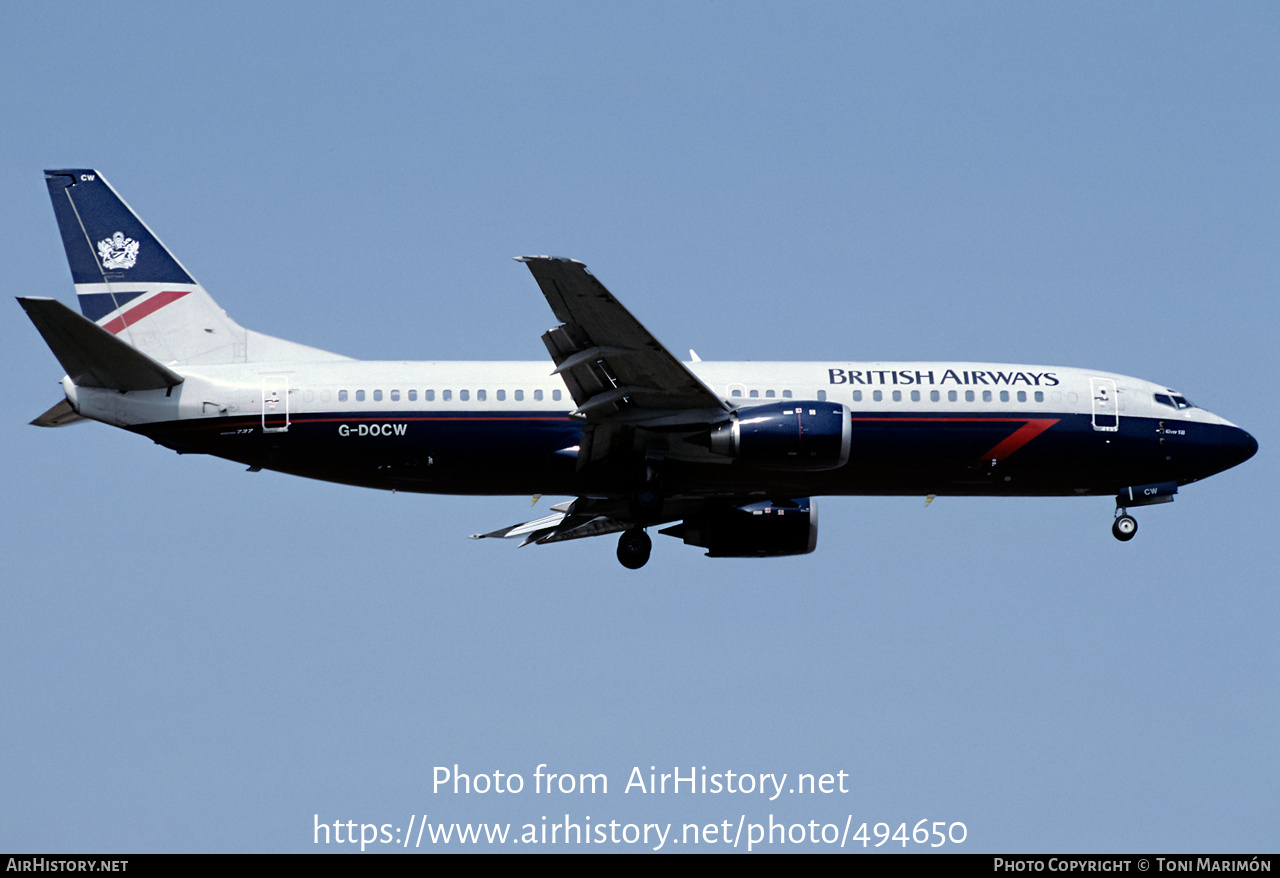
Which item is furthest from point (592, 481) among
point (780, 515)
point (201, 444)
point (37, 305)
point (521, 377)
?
point (37, 305)

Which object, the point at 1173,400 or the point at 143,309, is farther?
the point at 1173,400

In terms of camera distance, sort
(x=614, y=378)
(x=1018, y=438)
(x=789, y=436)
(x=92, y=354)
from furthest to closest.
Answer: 1. (x=1018, y=438)
2. (x=614, y=378)
3. (x=789, y=436)
4. (x=92, y=354)

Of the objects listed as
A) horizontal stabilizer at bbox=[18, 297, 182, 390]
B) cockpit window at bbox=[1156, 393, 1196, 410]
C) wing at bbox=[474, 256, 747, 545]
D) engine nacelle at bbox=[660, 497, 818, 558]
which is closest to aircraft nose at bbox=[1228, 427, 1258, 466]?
cockpit window at bbox=[1156, 393, 1196, 410]

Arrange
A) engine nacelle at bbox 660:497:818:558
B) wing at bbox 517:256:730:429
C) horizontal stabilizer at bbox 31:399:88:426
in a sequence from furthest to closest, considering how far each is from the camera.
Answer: engine nacelle at bbox 660:497:818:558, horizontal stabilizer at bbox 31:399:88:426, wing at bbox 517:256:730:429

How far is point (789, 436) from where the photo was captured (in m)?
32.9

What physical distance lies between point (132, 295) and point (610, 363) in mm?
12295

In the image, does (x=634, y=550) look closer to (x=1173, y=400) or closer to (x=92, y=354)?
(x=92, y=354)

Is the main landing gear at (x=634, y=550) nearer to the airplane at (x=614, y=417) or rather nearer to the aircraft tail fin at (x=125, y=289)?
the airplane at (x=614, y=417)

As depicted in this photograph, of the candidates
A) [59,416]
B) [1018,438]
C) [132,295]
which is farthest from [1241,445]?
[59,416]

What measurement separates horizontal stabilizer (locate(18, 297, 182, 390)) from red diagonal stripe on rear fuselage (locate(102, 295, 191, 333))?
326 cm

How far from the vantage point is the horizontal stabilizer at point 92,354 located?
3058 centimetres

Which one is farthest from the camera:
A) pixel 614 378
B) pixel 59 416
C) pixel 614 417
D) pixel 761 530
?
pixel 761 530

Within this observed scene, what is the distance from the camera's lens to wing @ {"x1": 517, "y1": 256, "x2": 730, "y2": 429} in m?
30.4

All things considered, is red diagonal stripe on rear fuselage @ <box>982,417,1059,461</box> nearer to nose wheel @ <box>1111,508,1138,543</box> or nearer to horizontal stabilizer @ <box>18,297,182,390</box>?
nose wheel @ <box>1111,508,1138,543</box>
